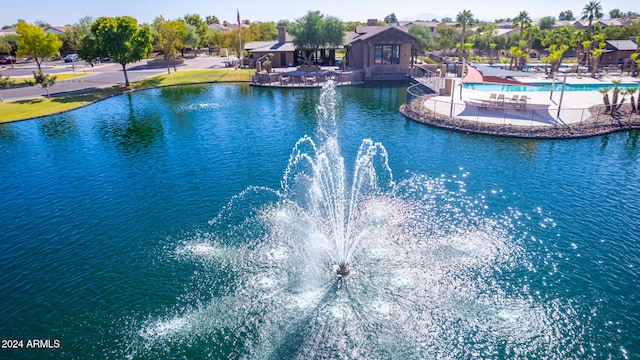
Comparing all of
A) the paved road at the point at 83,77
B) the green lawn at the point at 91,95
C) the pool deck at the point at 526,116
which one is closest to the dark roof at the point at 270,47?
the green lawn at the point at 91,95

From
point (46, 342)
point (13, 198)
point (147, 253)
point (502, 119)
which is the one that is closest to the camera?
point (46, 342)

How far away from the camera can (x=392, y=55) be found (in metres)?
76.4

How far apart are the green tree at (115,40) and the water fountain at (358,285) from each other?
2004 inches

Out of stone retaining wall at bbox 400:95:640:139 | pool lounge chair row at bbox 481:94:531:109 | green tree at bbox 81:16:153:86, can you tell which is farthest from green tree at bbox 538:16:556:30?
green tree at bbox 81:16:153:86

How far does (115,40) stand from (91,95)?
1000 cm

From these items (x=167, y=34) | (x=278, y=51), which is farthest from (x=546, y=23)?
(x=167, y=34)

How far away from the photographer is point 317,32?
261 ft

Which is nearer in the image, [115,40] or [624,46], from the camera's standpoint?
[115,40]

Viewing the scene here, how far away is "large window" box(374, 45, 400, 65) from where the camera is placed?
7581 centimetres

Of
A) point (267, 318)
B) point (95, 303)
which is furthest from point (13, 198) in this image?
point (267, 318)

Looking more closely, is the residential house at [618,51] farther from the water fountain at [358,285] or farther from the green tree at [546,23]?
the green tree at [546,23]

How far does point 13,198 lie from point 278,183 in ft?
65.8

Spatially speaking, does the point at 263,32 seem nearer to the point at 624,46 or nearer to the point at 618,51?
the point at 618,51

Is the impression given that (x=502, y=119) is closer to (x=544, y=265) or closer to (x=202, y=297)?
(x=544, y=265)
